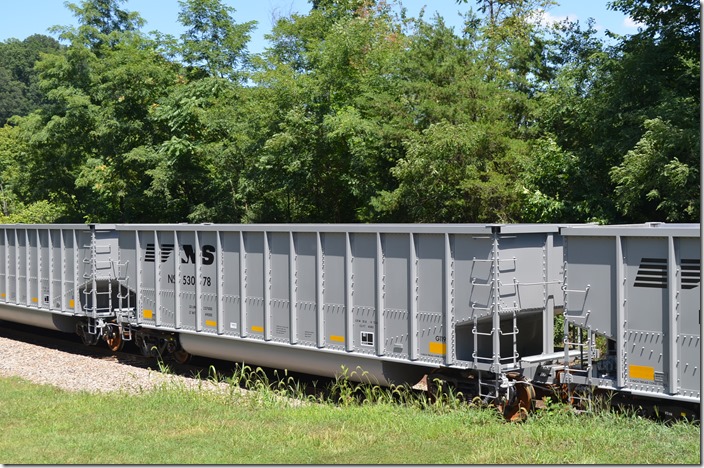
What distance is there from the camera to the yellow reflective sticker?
12.1 metres

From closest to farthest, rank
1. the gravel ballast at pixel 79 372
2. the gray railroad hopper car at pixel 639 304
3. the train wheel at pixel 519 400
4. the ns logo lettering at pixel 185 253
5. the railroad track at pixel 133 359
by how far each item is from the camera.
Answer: the gray railroad hopper car at pixel 639 304 < the train wheel at pixel 519 400 < the gravel ballast at pixel 79 372 < the railroad track at pixel 133 359 < the ns logo lettering at pixel 185 253

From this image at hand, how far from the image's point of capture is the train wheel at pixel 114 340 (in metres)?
19.5

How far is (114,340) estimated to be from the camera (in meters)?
19.8

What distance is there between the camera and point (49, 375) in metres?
17.1

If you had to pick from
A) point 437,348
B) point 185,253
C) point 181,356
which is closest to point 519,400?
point 437,348

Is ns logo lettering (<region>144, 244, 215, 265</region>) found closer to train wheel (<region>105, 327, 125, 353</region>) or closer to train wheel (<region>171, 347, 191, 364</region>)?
train wheel (<region>171, 347, 191, 364</region>)

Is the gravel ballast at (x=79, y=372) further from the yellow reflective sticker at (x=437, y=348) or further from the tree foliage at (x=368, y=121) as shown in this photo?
the tree foliage at (x=368, y=121)

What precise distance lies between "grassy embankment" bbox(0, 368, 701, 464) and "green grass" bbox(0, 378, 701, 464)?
14 millimetres

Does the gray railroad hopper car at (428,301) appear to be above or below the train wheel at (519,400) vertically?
above

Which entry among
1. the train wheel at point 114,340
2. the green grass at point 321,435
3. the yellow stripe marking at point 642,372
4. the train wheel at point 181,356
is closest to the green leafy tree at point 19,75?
the train wheel at point 114,340

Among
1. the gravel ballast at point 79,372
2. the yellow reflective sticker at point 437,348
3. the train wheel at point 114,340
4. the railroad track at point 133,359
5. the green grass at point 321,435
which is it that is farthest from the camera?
the train wheel at point 114,340

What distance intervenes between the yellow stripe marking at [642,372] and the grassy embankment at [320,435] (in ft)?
1.76

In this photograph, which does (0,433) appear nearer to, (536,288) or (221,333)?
(221,333)

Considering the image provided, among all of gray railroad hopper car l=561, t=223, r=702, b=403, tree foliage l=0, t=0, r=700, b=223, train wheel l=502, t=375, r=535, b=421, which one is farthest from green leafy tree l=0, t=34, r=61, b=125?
gray railroad hopper car l=561, t=223, r=702, b=403
